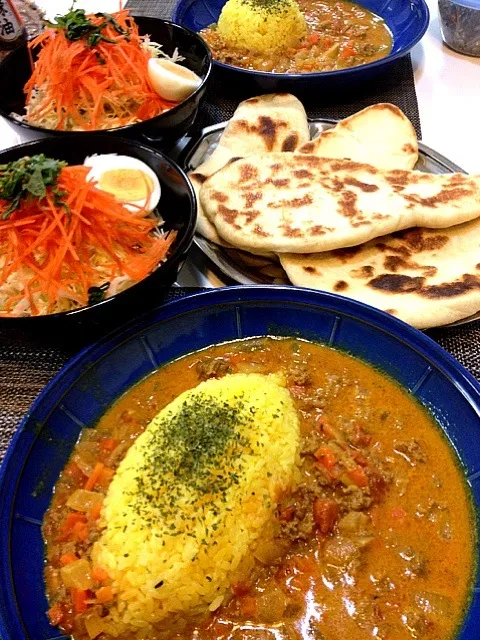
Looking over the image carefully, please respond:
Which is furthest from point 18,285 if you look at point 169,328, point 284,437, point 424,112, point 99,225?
point 424,112

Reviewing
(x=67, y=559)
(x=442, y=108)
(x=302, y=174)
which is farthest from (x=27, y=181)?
(x=442, y=108)

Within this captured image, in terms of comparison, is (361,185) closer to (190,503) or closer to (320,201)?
(320,201)

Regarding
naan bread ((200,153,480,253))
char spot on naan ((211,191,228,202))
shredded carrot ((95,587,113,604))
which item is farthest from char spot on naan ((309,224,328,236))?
shredded carrot ((95,587,113,604))

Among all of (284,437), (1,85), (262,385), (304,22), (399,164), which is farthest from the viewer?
(304,22)

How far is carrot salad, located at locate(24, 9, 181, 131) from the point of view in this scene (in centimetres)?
294

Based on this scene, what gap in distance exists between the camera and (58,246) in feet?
7.09

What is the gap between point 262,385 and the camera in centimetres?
201

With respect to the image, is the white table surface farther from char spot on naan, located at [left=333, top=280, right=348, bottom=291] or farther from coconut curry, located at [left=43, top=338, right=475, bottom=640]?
coconut curry, located at [left=43, top=338, right=475, bottom=640]

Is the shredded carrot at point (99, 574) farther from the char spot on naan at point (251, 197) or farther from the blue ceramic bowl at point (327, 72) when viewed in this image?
the blue ceramic bowl at point (327, 72)

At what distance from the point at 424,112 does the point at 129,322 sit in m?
2.54

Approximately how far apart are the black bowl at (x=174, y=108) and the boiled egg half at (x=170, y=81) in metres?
0.09

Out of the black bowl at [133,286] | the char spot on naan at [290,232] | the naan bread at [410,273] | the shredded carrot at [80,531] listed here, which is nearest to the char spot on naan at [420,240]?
the naan bread at [410,273]

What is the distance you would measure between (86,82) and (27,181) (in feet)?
3.68

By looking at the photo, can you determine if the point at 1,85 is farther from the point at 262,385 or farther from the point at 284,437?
the point at 284,437
